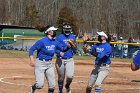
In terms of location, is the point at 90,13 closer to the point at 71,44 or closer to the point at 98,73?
the point at 71,44

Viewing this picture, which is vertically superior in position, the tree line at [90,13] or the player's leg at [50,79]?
the player's leg at [50,79]

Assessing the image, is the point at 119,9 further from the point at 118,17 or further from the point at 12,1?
the point at 12,1

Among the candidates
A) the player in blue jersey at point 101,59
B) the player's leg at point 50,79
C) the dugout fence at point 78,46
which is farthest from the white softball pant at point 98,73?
the dugout fence at point 78,46

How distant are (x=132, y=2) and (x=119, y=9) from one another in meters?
7.97

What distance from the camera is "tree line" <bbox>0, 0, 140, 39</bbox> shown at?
102 meters

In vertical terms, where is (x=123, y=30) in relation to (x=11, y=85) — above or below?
below

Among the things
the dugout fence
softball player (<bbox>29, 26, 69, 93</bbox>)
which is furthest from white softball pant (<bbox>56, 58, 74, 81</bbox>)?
the dugout fence

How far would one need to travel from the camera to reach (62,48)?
13.0 meters

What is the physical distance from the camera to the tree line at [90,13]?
4023 inches

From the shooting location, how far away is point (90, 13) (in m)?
112

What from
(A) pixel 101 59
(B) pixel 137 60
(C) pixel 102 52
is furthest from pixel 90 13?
(B) pixel 137 60

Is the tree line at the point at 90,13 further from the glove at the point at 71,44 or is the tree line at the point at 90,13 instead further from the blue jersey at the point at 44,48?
the blue jersey at the point at 44,48

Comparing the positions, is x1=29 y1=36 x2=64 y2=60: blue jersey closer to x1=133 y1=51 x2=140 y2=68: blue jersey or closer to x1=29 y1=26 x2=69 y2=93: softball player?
x1=29 y1=26 x2=69 y2=93: softball player

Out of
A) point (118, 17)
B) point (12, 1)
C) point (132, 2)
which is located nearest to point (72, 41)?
point (118, 17)
